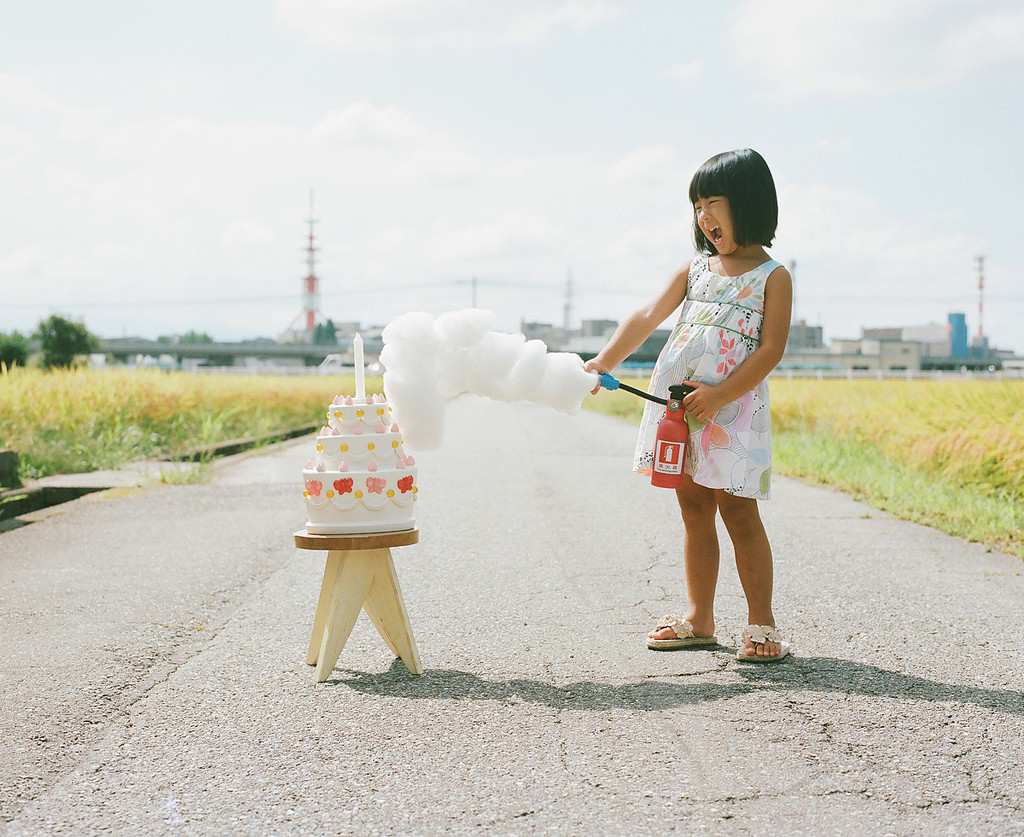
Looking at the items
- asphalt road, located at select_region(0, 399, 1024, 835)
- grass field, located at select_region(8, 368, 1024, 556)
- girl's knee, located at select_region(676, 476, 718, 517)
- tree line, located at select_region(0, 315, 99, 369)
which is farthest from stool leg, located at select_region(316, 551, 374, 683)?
tree line, located at select_region(0, 315, 99, 369)

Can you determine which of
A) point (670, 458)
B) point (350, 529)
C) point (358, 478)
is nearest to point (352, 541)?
point (350, 529)

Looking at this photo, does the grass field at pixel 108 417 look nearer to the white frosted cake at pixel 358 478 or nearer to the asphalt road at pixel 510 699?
the asphalt road at pixel 510 699

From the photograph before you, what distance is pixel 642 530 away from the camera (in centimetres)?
700

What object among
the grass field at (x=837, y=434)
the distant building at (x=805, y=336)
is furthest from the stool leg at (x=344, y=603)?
the distant building at (x=805, y=336)

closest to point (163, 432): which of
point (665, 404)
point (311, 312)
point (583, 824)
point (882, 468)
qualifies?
point (882, 468)

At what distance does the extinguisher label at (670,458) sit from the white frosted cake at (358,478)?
2.86ft

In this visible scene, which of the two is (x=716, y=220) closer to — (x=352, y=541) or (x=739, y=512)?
(x=739, y=512)

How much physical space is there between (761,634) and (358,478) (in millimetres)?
1518

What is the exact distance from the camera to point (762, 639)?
3.73 metres

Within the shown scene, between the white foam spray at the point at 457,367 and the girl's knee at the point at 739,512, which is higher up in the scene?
the white foam spray at the point at 457,367

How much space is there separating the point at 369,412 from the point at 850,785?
6.18ft

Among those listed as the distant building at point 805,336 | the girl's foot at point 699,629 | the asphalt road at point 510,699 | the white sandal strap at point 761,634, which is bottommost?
the asphalt road at point 510,699

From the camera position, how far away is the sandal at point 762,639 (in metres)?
3.73

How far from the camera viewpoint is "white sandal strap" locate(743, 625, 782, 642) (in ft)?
12.3
